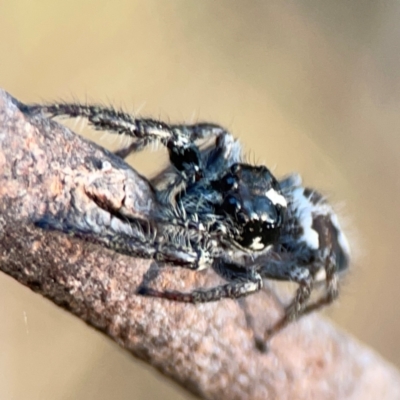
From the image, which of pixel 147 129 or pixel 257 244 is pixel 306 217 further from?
pixel 147 129

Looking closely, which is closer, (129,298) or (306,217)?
(129,298)

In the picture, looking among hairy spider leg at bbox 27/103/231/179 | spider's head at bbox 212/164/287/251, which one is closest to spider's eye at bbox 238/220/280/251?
spider's head at bbox 212/164/287/251

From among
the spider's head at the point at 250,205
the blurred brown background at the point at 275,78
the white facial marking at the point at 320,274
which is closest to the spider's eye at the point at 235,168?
the spider's head at the point at 250,205

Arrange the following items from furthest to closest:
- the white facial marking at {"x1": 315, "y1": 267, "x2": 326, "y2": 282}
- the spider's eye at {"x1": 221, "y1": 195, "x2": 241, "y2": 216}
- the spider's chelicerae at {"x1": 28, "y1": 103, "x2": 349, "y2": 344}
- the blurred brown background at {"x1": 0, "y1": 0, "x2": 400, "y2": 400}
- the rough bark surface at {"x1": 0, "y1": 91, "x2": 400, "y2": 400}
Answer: the blurred brown background at {"x1": 0, "y1": 0, "x2": 400, "y2": 400} → the white facial marking at {"x1": 315, "y1": 267, "x2": 326, "y2": 282} → the spider's eye at {"x1": 221, "y1": 195, "x2": 241, "y2": 216} → the spider's chelicerae at {"x1": 28, "y1": 103, "x2": 349, "y2": 344} → the rough bark surface at {"x1": 0, "y1": 91, "x2": 400, "y2": 400}

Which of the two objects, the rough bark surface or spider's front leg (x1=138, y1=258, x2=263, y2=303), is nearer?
the rough bark surface

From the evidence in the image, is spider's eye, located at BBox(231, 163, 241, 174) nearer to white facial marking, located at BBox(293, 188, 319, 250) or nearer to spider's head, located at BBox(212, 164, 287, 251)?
spider's head, located at BBox(212, 164, 287, 251)

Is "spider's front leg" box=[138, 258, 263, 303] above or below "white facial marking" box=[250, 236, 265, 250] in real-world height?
below

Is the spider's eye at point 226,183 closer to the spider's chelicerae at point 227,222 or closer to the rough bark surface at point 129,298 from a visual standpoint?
the spider's chelicerae at point 227,222

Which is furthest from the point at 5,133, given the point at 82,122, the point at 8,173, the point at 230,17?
the point at 230,17

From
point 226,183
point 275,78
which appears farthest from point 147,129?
point 275,78
